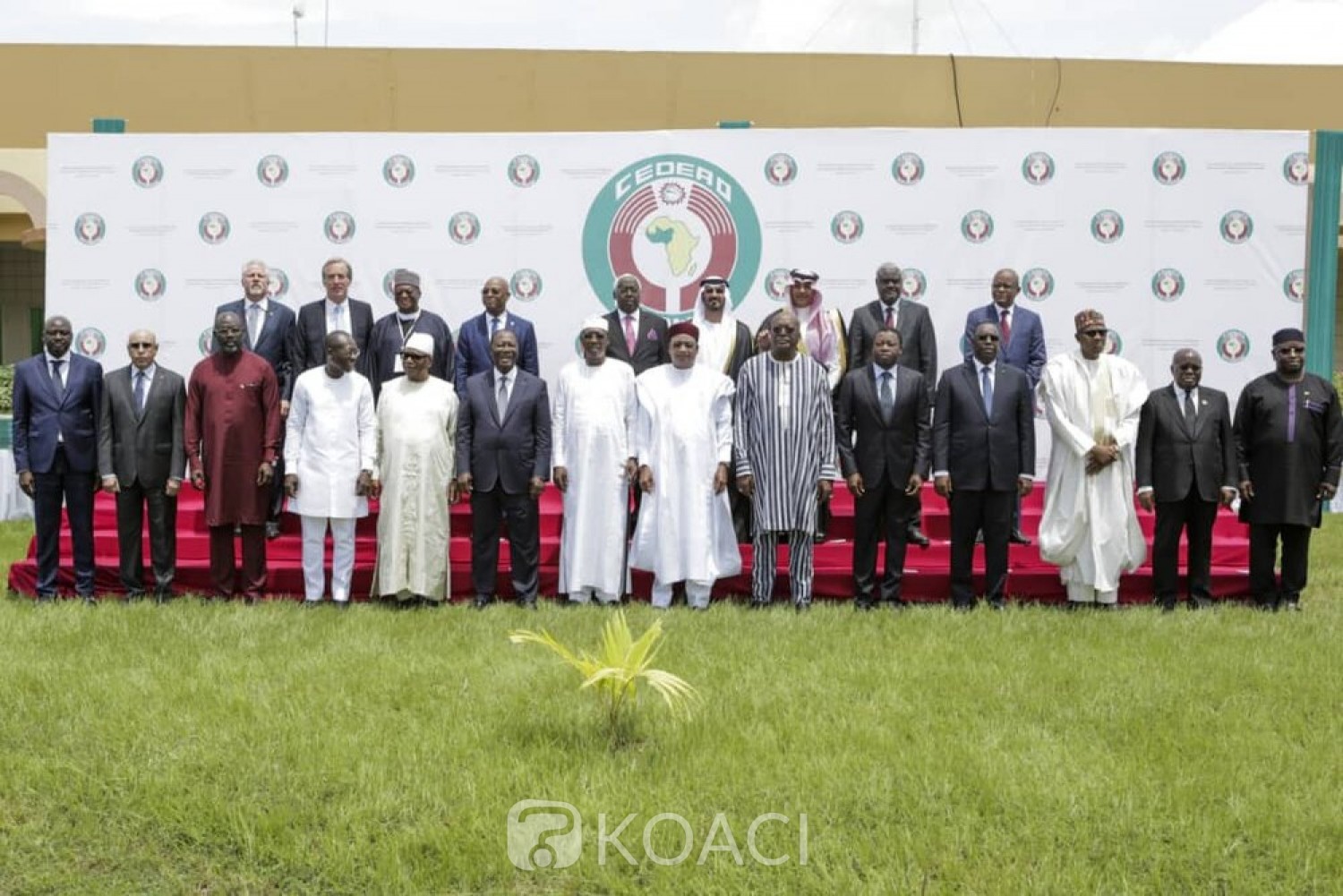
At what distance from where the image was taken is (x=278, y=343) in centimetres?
808

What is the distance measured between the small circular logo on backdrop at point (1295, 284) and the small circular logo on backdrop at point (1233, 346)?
0.39 metres

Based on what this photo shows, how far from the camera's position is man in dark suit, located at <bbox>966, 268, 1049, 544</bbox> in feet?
26.2

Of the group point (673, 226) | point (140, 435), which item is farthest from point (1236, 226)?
point (140, 435)

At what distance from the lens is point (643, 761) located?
14.8 feet

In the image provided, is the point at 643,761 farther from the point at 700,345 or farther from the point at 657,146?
the point at 657,146

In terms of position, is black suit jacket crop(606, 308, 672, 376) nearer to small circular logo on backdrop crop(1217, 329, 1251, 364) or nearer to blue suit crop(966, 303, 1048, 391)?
blue suit crop(966, 303, 1048, 391)

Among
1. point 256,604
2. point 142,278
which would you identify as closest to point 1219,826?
point 256,604

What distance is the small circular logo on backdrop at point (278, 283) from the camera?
30.0 ft

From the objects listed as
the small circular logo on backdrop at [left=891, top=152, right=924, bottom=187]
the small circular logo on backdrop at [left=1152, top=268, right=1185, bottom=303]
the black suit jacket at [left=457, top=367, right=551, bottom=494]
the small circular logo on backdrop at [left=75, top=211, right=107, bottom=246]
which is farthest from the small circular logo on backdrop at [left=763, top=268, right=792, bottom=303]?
the small circular logo on backdrop at [left=75, top=211, right=107, bottom=246]

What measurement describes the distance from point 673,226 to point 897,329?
6.52 ft

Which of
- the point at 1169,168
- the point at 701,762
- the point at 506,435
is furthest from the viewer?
the point at 1169,168

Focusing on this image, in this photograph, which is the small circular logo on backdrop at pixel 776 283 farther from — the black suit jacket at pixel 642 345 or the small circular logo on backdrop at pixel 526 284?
the small circular logo on backdrop at pixel 526 284

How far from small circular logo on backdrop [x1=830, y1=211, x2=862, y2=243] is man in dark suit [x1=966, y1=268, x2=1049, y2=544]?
3.92 feet

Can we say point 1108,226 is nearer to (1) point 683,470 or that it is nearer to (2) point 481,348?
(1) point 683,470
